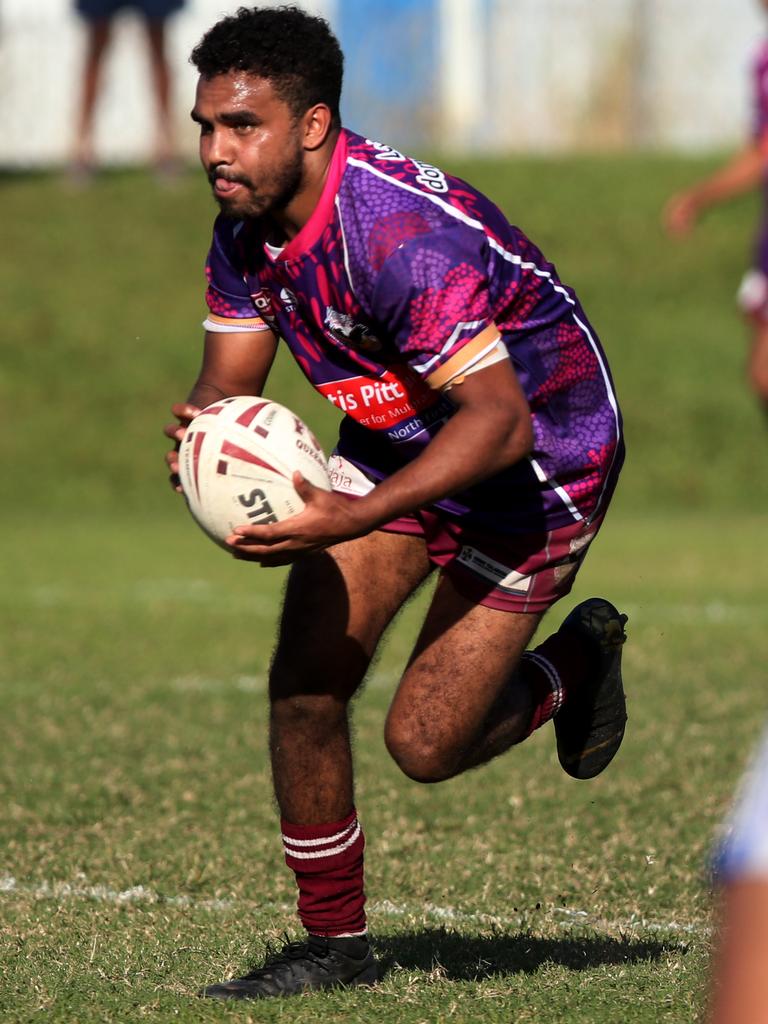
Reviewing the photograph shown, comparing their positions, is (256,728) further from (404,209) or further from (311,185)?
(404,209)

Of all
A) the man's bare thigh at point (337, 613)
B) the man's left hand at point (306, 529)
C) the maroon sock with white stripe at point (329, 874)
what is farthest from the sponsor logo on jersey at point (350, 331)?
the maroon sock with white stripe at point (329, 874)

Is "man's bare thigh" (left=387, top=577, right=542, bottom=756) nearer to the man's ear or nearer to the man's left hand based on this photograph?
the man's left hand

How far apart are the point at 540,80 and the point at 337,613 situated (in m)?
28.8

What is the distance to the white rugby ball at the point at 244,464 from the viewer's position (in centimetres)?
428

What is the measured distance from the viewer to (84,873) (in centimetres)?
584

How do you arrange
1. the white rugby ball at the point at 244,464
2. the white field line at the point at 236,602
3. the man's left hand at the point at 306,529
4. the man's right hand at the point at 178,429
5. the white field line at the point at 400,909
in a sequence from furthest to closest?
the white field line at the point at 236,602, the white field line at the point at 400,909, the man's right hand at the point at 178,429, the white rugby ball at the point at 244,464, the man's left hand at the point at 306,529

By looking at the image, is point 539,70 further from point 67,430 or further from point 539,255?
point 539,255

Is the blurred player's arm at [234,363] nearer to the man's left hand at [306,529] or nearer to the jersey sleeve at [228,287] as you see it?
the jersey sleeve at [228,287]

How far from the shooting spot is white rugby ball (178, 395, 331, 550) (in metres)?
4.28

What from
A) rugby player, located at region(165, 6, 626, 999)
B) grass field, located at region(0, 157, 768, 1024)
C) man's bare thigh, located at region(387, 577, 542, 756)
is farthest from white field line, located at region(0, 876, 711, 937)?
man's bare thigh, located at region(387, 577, 542, 756)

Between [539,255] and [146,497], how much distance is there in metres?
13.9

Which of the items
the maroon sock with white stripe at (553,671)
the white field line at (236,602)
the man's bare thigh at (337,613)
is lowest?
the white field line at (236,602)

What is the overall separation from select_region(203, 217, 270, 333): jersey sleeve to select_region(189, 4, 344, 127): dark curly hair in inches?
18.7

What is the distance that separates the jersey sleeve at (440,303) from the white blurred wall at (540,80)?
85.7ft
